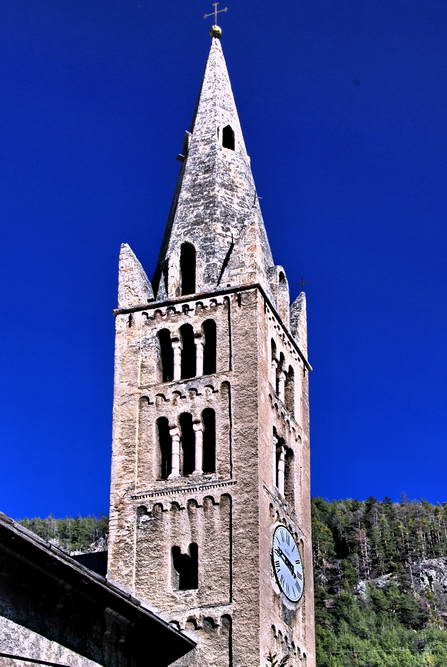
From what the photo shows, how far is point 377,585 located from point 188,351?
91669mm

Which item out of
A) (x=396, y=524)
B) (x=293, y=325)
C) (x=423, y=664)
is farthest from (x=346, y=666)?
(x=293, y=325)

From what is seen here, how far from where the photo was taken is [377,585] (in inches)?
4852

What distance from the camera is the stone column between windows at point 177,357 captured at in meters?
35.1

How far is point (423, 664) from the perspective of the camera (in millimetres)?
107812

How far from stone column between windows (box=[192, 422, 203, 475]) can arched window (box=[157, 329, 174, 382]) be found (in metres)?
2.29

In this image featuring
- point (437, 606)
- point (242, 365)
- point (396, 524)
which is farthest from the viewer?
point (396, 524)

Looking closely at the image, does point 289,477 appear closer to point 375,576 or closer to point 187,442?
point 187,442

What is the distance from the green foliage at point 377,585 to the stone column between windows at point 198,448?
7002cm

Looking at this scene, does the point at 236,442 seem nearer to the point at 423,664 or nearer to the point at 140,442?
the point at 140,442

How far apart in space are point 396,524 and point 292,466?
106 metres

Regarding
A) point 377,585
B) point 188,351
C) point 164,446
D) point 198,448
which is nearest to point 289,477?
point 198,448

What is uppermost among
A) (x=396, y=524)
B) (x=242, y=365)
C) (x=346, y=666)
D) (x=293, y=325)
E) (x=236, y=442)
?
(x=396, y=524)

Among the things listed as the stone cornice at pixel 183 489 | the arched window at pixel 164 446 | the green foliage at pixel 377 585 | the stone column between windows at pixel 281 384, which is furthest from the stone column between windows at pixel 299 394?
the green foliage at pixel 377 585

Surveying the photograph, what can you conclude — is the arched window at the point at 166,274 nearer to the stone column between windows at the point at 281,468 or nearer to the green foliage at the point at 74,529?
the stone column between windows at the point at 281,468
